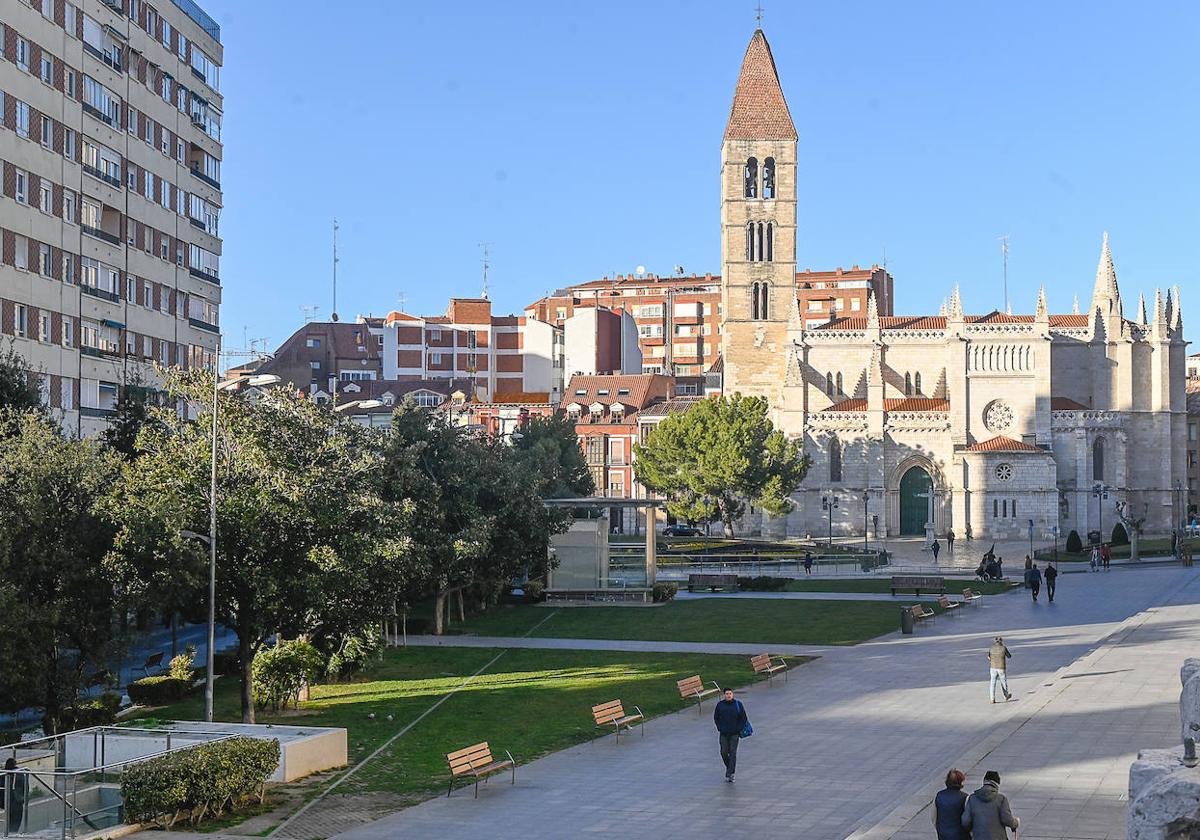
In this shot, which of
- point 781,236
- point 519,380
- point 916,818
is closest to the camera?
point 916,818

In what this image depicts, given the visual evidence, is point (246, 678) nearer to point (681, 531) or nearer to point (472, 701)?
point (472, 701)

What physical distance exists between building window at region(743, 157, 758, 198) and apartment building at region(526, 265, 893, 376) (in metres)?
44.3

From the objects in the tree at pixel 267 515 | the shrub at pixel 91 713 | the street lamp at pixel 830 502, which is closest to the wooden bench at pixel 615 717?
the tree at pixel 267 515

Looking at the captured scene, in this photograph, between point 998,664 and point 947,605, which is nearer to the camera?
point 998,664

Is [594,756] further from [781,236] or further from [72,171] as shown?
[781,236]

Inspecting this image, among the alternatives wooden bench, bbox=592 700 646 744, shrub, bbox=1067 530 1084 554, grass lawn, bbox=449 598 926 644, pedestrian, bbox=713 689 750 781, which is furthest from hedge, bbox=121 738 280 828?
shrub, bbox=1067 530 1084 554

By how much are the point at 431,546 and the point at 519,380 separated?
293ft

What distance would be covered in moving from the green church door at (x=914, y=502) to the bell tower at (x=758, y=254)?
1081 centimetres

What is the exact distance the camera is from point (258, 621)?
26750 millimetres

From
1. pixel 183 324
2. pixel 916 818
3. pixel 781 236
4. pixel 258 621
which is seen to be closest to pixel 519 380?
pixel 781 236

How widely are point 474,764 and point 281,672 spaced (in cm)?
861

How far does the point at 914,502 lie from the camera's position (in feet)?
Result: 295

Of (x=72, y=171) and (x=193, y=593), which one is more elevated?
(x=72, y=171)

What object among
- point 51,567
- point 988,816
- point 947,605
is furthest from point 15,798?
point 947,605
